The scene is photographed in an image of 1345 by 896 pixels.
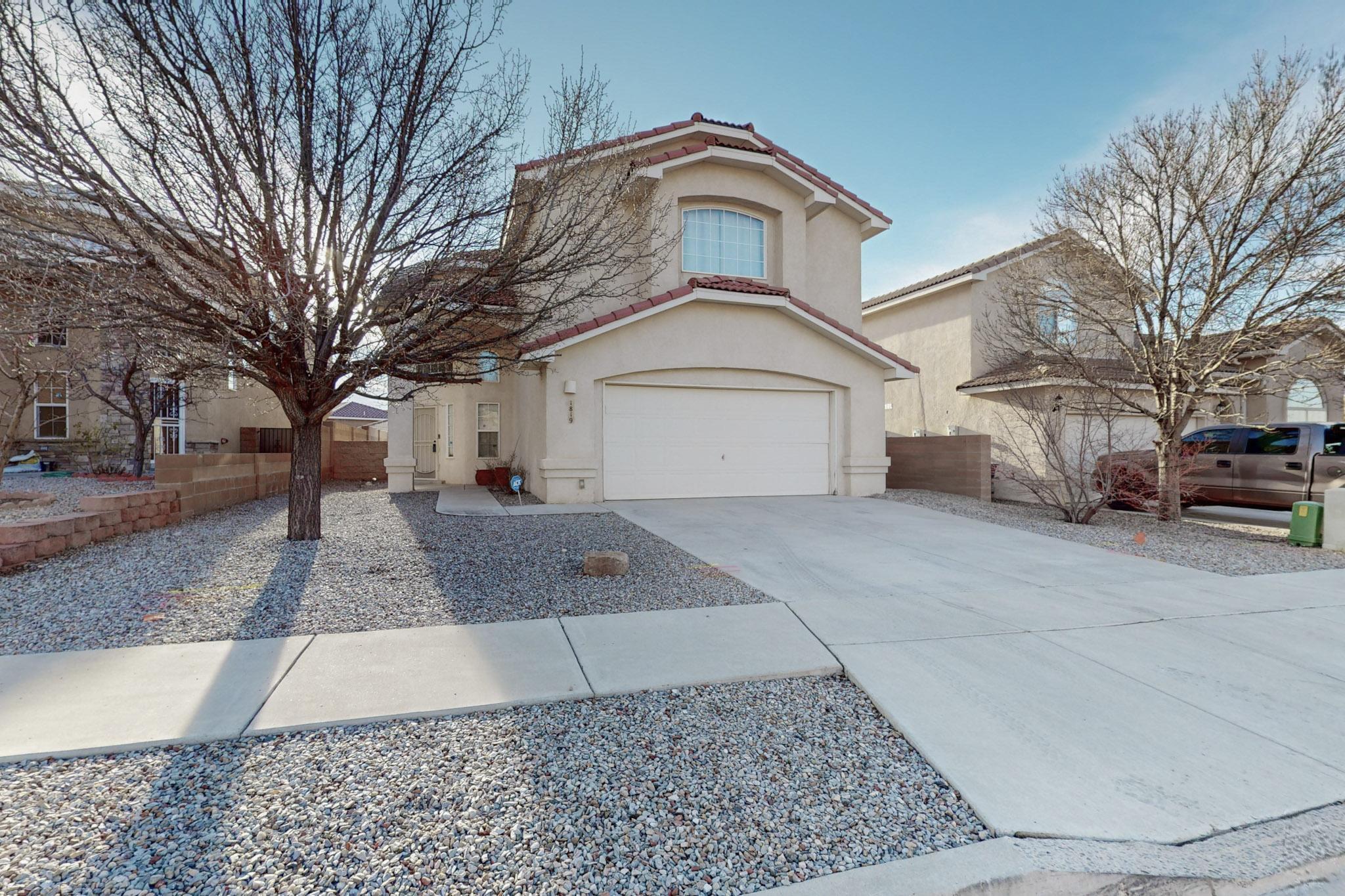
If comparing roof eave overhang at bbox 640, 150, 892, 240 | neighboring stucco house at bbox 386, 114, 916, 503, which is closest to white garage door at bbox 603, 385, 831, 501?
neighboring stucco house at bbox 386, 114, 916, 503

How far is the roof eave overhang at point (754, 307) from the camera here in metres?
12.1

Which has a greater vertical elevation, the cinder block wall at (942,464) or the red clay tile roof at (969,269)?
the red clay tile roof at (969,269)

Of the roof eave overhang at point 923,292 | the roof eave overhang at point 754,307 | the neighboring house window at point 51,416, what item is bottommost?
the neighboring house window at point 51,416

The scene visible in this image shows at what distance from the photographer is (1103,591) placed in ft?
22.1

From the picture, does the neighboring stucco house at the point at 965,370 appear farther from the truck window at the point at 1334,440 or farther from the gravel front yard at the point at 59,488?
the gravel front yard at the point at 59,488

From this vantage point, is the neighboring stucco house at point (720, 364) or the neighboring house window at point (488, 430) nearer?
the neighboring stucco house at point (720, 364)

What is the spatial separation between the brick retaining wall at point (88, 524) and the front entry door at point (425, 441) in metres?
8.38

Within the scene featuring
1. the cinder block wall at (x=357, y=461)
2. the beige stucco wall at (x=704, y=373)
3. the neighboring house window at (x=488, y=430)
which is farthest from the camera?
the cinder block wall at (x=357, y=461)

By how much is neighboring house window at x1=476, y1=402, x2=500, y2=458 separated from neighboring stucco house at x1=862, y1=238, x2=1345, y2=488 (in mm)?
11645

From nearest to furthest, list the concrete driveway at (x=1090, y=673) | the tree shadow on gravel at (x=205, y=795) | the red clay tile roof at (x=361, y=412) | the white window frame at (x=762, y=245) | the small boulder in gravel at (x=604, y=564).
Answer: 1. the tree shadow on gravel at (x=205, y=795)
2. the concrete driveway at (x=1090, y=673)
3. the small boulder in gravel at (x=604, y=564)
4. the white window frame at (x=762, y=245)
5. the red clay tile roof at (x=361, y=412)

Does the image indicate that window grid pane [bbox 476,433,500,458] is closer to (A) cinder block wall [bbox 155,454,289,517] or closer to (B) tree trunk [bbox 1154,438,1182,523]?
(A) cinder block wall [bbox 155,454,289,517]

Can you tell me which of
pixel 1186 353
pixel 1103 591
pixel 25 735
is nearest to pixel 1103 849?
pixel 1103 591

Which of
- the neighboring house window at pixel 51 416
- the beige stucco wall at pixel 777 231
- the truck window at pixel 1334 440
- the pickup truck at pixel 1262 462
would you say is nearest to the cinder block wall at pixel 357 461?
the neighboring house window at pixel 51 416

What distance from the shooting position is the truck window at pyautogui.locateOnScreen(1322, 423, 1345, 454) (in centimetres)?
1170
